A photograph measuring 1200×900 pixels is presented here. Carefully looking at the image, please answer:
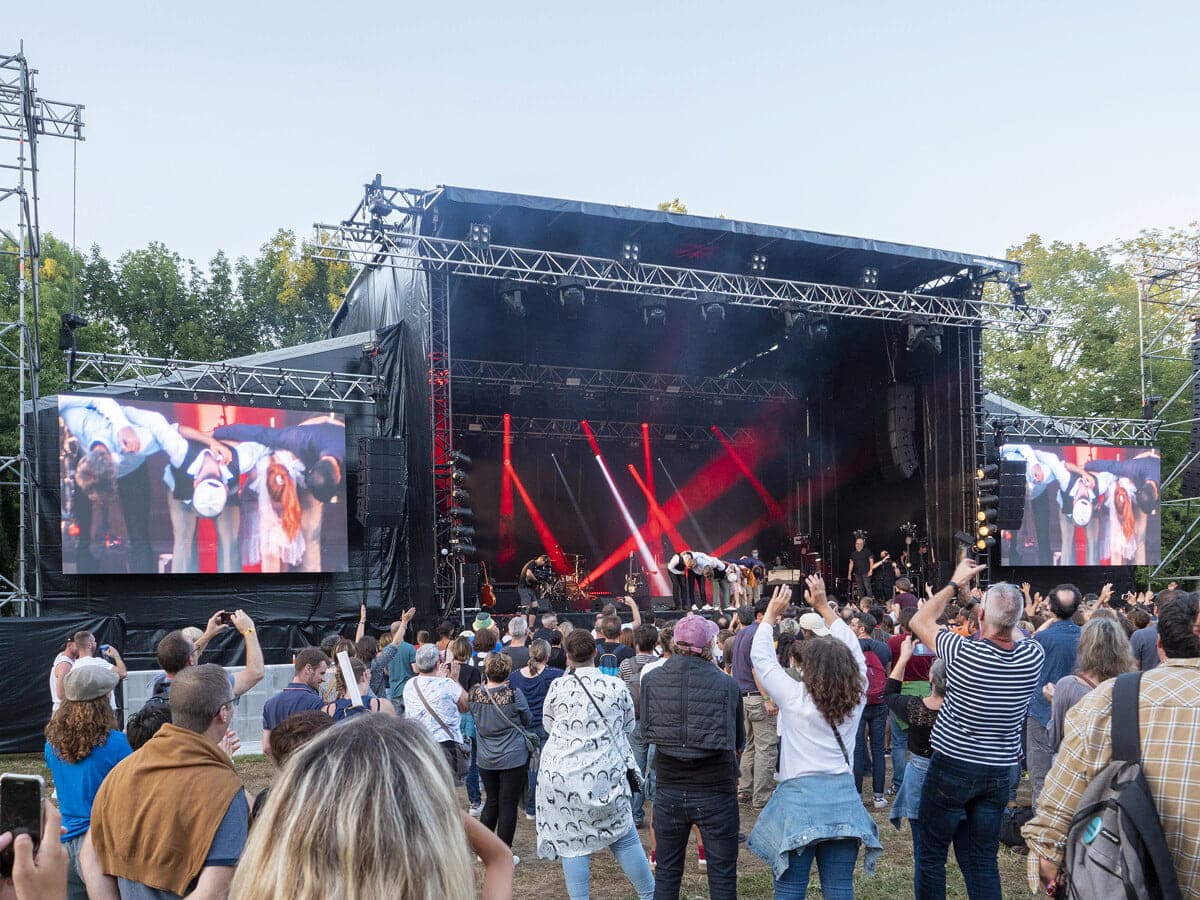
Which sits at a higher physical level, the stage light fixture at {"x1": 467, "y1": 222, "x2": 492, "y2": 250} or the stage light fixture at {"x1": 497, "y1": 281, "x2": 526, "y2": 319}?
the stage light fixture at {"x1": 467, "y1": 222, "x2": 492, "y2": 250}

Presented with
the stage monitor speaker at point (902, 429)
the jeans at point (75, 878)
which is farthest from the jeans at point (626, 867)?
the stage monitor speaker at point (902, 429)

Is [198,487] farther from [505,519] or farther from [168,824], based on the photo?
[168,824]

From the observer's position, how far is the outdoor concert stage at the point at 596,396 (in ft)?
49.7

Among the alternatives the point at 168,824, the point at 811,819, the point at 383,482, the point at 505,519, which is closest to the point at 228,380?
the point at 383,482

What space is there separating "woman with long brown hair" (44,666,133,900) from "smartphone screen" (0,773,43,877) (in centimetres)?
200

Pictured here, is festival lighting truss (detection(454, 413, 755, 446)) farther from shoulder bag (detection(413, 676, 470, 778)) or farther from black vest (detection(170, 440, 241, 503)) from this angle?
shoulder bag (detection(413, 676, 470, 778))

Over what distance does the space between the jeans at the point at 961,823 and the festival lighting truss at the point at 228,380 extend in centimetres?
1254

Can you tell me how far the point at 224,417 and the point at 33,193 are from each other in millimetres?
4147

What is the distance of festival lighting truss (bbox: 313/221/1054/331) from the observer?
581 inches

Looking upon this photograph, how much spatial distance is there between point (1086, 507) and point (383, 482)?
540 inches

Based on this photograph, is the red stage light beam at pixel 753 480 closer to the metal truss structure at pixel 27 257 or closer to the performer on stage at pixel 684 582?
the performer on stage at pixel 684 582

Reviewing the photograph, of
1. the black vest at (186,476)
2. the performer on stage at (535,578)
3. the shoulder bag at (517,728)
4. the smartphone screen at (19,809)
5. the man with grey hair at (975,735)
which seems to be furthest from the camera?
the performer on stage at (535,578)

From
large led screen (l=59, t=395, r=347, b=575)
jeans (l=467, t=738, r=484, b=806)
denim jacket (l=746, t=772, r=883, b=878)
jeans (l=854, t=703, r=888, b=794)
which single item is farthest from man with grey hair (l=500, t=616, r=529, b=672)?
large led screen (l=59, t=395, r=347, b=575)

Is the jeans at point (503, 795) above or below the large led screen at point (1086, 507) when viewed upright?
below
